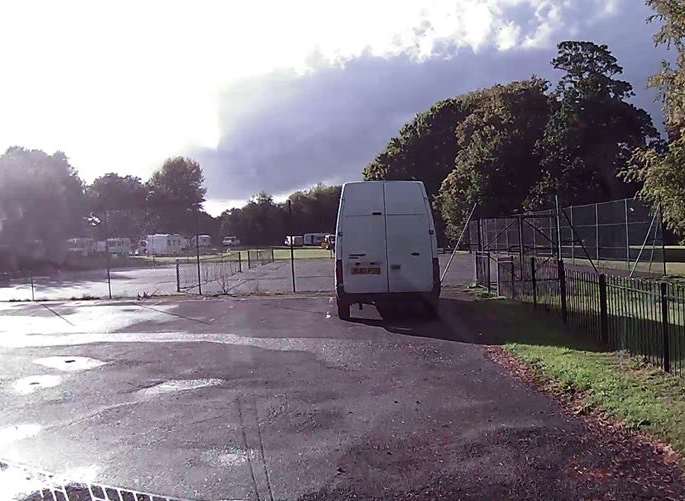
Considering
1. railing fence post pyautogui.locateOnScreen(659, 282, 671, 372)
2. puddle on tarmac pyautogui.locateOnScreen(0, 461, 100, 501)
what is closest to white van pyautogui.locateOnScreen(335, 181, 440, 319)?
railing fence post pyautogui.locateOnScreen(659, 282, 671, 372)

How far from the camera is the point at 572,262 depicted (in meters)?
33.4

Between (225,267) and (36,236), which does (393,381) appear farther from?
(36,236)

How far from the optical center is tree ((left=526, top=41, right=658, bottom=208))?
45406 mm

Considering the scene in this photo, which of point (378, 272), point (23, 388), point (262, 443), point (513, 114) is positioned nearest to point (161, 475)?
point (262, 443)

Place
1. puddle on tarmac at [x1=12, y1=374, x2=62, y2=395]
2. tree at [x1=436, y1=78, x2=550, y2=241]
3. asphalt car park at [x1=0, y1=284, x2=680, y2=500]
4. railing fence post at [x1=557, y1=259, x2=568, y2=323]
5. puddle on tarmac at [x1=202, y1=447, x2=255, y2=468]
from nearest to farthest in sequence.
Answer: asphalt car park at [x1=0, y1=284, x2=680, y2=500]
puddle on tarmac at [x1=202, y1=447, x2=255, y2=468]
puddle on tarmac at [x1=12, y1=374, x2=62, y2=395]
railing fence post at [x1=557, y1=259, x2=568, y2=323]
tree at [x1=436, y1=78, x2=550, y2=241]

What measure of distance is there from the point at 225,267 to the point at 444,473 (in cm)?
3265

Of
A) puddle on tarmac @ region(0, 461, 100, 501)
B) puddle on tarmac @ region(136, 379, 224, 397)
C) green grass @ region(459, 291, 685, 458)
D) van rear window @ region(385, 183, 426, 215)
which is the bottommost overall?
green grass @ region(459, 291, 685, 458)

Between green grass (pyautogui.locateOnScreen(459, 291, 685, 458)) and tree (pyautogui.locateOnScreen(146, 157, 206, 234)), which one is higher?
tree (pyautogui.locateOnScreen(146, 157, 206, 234))

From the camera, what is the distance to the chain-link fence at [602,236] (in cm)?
2469

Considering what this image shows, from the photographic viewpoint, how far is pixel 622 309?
449 inches

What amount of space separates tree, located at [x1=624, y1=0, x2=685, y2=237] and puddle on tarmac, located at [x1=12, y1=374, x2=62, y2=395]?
12.7 metres

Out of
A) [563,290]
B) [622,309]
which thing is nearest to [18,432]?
[622,309]

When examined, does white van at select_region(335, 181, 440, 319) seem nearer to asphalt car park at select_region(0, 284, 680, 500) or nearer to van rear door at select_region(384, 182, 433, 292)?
van rear door at select_region(384, 182, 433, 292)

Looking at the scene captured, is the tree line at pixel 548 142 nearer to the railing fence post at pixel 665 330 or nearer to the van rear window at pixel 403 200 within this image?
the van rear window at pixel 403 200
